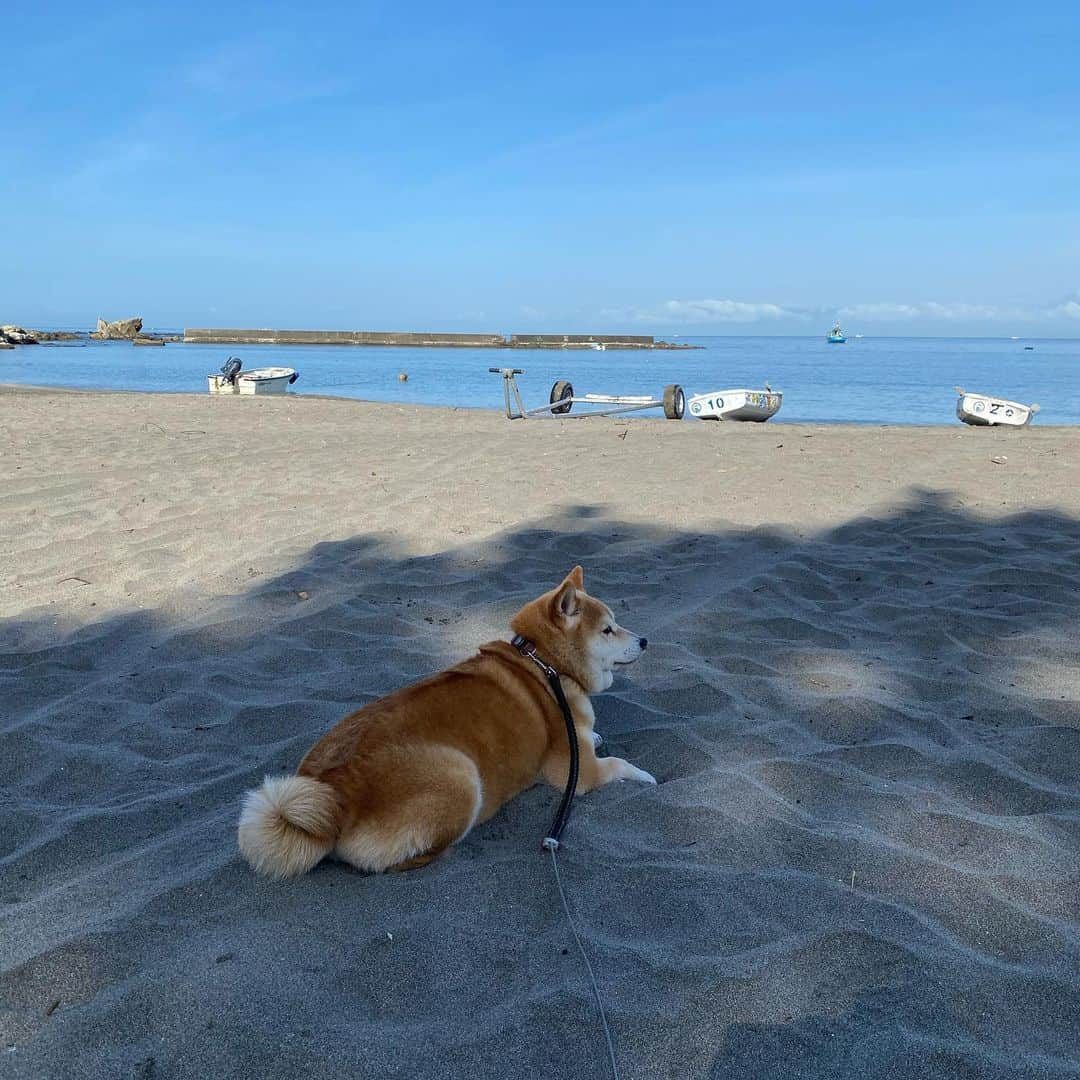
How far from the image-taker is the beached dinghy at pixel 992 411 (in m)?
19.2

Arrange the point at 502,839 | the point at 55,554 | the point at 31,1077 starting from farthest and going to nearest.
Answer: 1. the point at 55,554
2. the point at 502,839
3. the point at 31,1077

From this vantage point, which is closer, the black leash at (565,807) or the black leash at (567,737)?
the black leash at (565,807)

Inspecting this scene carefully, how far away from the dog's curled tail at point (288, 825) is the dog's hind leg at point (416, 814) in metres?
0.10

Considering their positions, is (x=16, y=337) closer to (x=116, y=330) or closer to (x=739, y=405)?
(x=116, y=330)

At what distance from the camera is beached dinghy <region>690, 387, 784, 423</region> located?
2067cm

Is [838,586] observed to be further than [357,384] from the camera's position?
No

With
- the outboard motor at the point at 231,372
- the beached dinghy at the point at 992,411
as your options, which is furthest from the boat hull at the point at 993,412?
the outboard motor at the point at 231,372

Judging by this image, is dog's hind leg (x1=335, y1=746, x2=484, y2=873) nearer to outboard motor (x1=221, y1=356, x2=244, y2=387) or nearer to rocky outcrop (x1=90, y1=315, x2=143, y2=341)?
outboard motor (x1=221, y1=356, x2=244, y2=387)

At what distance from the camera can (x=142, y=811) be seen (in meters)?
3.61

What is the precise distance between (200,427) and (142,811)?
12.9 metres

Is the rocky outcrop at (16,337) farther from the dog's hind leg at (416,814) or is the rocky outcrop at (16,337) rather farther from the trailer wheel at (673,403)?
the dog's hind leg at (416,814)

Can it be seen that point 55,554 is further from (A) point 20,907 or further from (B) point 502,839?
(B) point 502,839

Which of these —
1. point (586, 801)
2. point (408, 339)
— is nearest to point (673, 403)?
point (586, 801)

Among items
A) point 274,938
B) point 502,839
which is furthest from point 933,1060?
point 274,938
